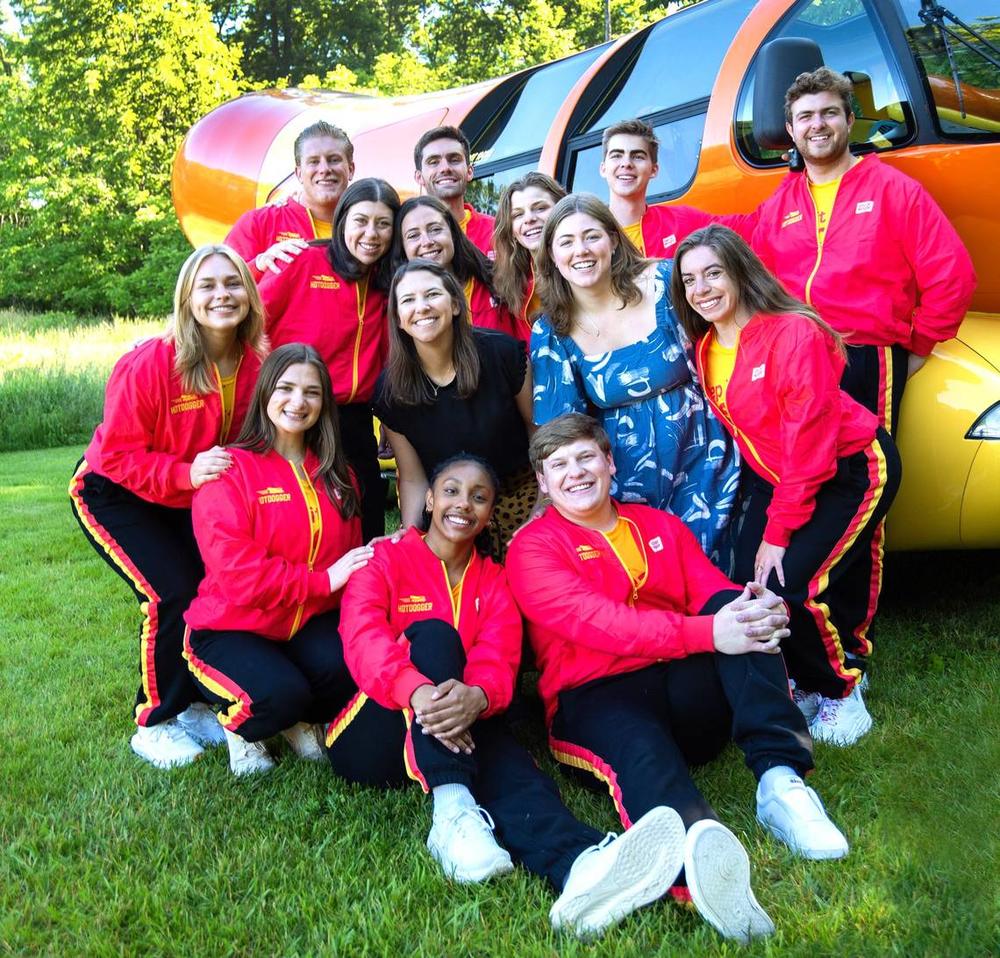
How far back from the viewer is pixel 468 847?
2.57 meters

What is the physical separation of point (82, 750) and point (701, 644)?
204cm

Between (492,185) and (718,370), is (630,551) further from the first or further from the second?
(492,185)

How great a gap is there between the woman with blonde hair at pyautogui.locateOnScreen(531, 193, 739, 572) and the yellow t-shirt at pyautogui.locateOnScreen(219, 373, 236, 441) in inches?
40.3

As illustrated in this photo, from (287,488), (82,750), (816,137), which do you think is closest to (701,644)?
(287,488)

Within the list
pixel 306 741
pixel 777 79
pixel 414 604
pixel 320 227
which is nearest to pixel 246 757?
pixel 306 741

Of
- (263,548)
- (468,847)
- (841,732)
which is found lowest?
(841,732)

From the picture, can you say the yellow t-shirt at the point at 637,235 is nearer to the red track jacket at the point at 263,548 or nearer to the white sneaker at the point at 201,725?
the red track jacket at the point at 263,548

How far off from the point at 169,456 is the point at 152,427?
112 millimetres

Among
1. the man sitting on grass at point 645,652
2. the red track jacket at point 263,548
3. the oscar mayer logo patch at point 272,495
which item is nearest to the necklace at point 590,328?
the man sitting on grass at point 645,652

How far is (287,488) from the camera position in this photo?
11.0ft

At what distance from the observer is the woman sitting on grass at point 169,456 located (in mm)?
3367

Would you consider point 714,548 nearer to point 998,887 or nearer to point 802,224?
point 802,224

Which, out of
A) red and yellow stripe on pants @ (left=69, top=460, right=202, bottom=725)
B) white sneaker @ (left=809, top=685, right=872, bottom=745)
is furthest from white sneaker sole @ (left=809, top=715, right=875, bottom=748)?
red and yellow stripe on pants @ (left=69, top=460, right=202, bottom=725)

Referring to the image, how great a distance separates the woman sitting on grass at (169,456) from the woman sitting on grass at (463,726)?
0.66m
